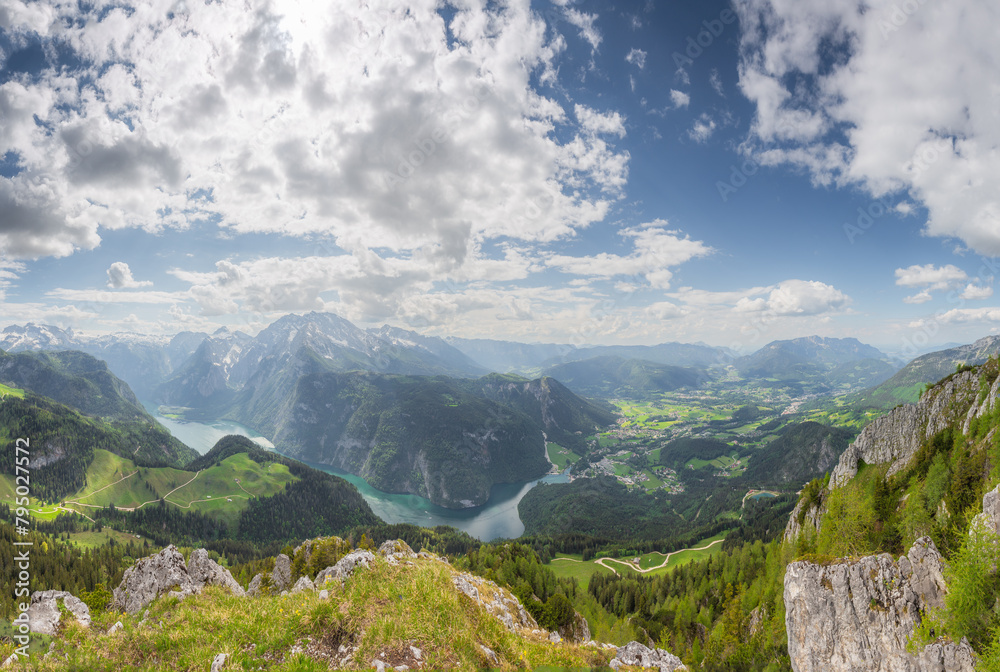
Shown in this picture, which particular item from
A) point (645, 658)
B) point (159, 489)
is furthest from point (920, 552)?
point (159, 489)

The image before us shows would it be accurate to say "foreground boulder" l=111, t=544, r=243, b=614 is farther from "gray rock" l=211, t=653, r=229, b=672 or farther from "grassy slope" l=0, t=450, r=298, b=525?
"grassy slope" l=0, t=450, r=298, b=525

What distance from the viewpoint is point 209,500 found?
17962cm

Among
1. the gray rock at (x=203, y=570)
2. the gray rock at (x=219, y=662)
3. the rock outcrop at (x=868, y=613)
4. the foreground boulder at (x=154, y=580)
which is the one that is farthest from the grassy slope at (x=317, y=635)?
the gray rock at (x=203, y=570)

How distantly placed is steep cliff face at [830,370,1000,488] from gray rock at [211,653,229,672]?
54095 mm

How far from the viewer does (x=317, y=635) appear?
39.9 feet

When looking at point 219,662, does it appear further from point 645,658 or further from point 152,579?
point 152,579

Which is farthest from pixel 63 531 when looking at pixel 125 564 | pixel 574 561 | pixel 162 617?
pixel 162 617

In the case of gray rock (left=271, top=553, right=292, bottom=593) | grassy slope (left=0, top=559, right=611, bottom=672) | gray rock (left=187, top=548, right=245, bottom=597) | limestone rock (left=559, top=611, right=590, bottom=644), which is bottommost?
gray rock (left=271, top=553, right=292, bottom=593)

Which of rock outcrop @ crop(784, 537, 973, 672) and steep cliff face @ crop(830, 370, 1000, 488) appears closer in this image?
rock outcrop @ crop(784, 537, 973, 672)

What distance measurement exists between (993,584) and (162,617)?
41.8m

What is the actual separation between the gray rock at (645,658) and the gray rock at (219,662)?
1711 cm

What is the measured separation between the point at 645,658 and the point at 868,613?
1999 cm

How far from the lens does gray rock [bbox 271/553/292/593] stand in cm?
5430

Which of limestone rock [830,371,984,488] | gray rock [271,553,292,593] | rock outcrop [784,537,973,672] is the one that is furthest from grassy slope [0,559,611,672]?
gray rock [271,553,292,593]
